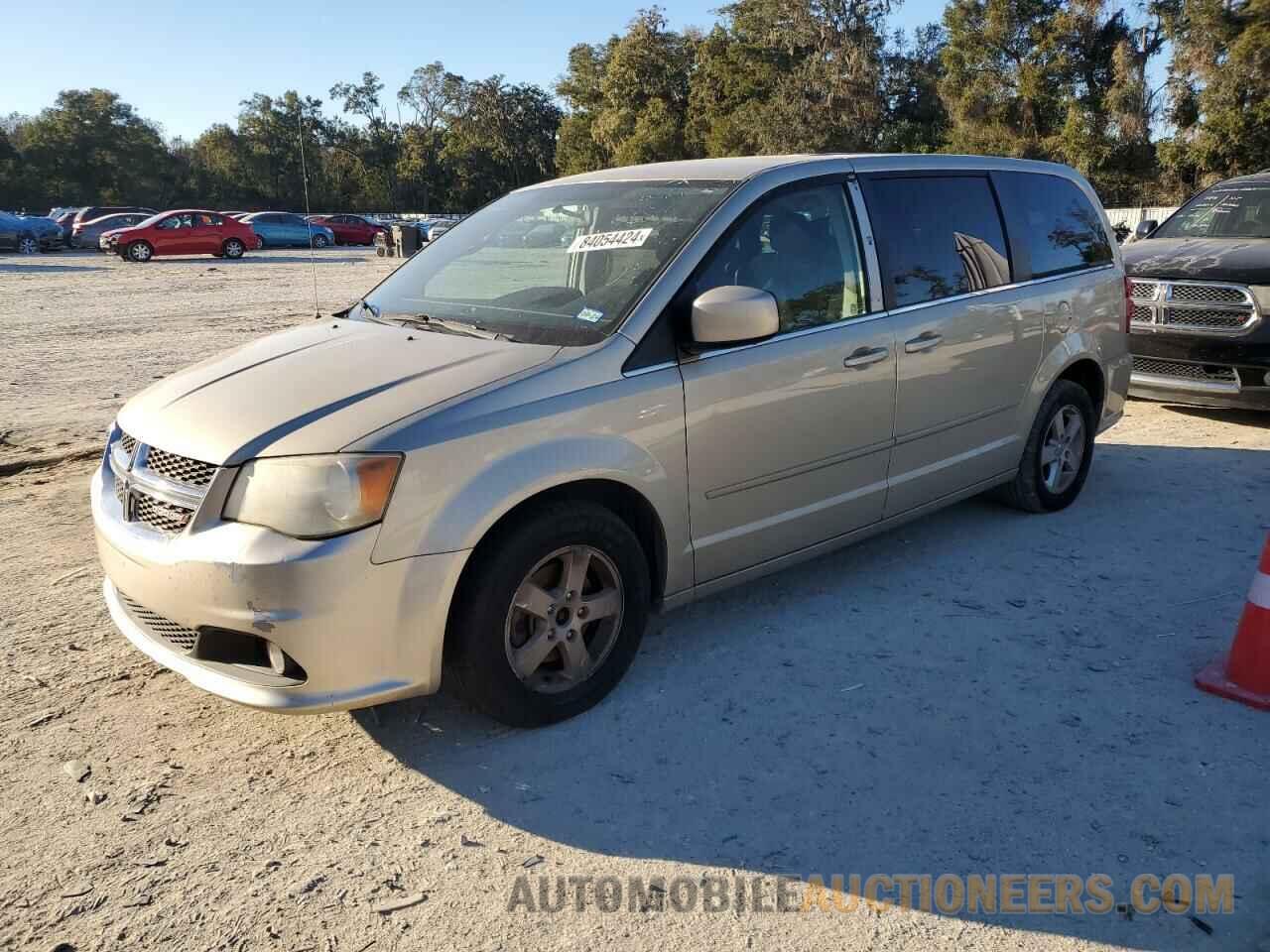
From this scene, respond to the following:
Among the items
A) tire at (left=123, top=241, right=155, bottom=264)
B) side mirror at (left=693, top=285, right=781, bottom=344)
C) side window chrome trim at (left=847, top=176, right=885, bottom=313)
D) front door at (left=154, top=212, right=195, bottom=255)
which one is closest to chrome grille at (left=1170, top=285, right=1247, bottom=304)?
side window chrome trim at (left=847, top=176, right=885, bottom=313)

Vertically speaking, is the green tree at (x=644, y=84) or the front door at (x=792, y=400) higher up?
the green tree at (x=644, y=84)

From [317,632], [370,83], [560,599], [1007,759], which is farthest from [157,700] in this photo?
[370,83]

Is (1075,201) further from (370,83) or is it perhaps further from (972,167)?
(370,83)

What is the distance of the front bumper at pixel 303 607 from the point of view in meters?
2.95

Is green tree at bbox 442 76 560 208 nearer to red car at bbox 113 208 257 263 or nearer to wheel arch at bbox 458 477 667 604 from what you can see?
red car at bbox 113 208 257 263

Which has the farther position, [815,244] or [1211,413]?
[1211,413]

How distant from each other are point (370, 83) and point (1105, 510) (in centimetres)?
9621

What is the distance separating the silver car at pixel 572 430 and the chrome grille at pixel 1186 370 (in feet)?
10.5

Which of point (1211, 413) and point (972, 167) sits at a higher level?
point (972, 167)

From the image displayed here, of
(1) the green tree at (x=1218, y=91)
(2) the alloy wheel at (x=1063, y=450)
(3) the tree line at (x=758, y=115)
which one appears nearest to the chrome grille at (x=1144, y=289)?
(2) the alloy wheel at (x=1063, y=450)

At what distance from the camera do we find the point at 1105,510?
5859mm

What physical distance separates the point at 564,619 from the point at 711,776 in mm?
708

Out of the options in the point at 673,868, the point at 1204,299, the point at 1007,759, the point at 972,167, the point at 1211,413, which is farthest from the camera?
the point at 1211,413

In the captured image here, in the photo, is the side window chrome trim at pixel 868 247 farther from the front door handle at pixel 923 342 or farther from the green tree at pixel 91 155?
the green tree at pixel 91 155
